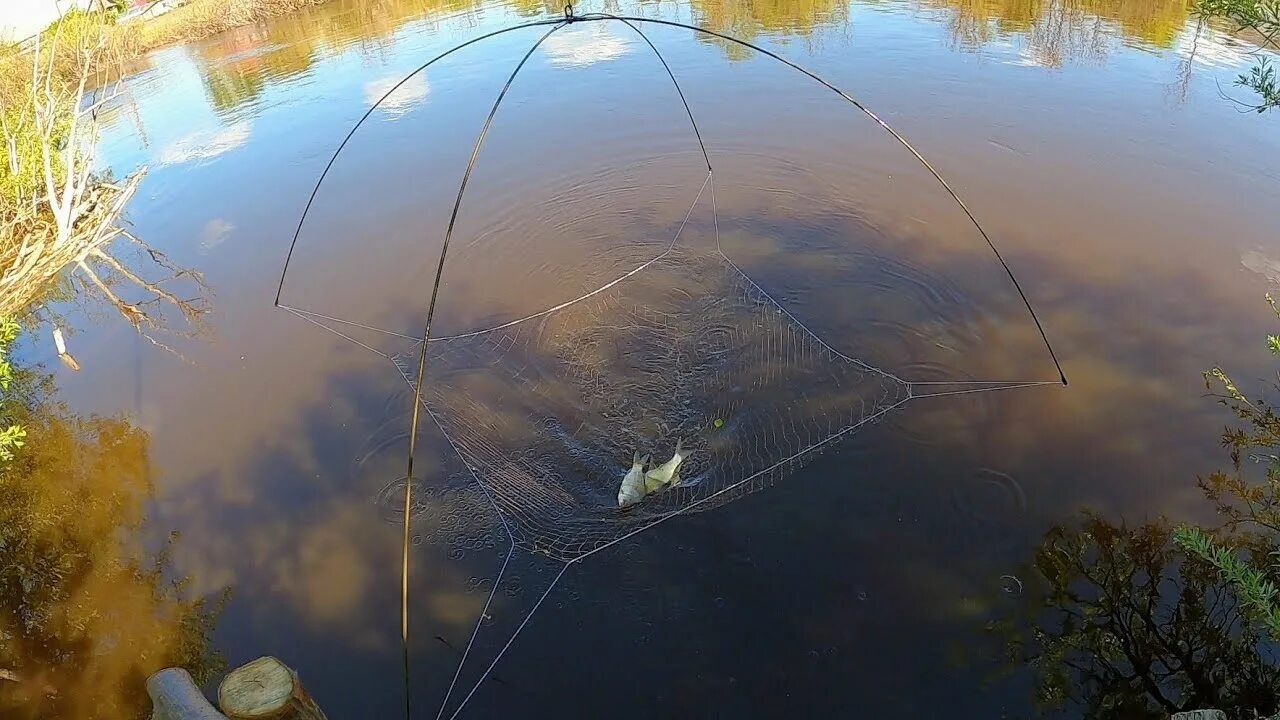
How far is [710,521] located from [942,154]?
15.4 feet

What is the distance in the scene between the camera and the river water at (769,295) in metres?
3.12

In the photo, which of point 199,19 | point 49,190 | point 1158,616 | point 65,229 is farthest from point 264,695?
point 199,19

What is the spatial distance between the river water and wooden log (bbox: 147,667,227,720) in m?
0.39

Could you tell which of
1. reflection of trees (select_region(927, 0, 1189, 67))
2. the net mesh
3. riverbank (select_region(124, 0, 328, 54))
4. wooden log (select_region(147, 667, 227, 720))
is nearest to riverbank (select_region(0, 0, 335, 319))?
the net mesh

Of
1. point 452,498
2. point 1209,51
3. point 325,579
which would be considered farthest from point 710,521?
point 1209,51

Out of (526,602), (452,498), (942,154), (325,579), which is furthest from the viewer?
(942,154)

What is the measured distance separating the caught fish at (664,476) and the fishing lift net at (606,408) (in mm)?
53

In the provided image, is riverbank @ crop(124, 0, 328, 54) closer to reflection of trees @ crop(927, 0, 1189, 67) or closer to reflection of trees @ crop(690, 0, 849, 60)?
reflection of trees @ crop(690, 0, 849, 60)

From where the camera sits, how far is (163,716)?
2748mm

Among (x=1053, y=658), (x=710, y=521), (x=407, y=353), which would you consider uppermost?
(x=407, y=353)

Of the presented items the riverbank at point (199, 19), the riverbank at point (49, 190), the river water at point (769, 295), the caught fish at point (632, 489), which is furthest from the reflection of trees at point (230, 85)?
the caught fish at point (632, 489)

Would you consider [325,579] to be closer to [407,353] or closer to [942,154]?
[407,353]

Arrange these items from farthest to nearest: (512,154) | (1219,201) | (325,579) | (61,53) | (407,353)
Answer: (61,53), (512,154), (1219,201), (407,353), (325,579)

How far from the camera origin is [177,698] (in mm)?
2746
